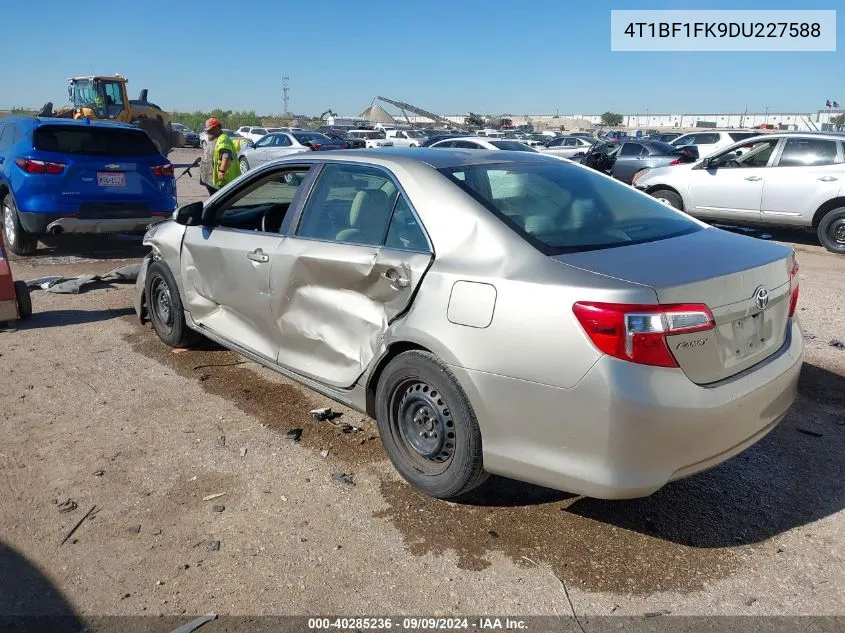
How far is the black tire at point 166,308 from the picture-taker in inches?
211

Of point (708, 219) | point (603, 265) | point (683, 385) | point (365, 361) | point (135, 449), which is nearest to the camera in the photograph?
point (683, 385)

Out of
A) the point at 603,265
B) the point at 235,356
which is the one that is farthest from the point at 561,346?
the point at 235,356

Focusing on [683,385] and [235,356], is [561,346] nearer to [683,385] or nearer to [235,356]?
[683,385]

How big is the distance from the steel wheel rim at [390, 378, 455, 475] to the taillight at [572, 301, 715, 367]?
84 cm

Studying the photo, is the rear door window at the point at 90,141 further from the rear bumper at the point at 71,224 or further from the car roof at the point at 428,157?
the car roof at the point at 428,157

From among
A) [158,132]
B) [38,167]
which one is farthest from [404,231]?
[158,132]

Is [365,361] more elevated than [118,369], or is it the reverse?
[365,361]

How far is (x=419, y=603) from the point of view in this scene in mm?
2756

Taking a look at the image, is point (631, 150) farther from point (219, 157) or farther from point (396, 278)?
point (396, 278)

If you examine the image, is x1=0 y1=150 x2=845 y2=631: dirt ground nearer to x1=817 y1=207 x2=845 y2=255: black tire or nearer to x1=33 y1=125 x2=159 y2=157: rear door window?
x1=33 y1=125 x2=159 y2=157: rear door window

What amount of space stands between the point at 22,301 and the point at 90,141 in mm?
3474

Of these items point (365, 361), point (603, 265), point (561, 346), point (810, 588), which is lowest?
point (810, 588)

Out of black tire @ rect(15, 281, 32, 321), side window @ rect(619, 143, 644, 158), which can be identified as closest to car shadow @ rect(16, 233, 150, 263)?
black tire @ rect(15, 281, 32, 321)

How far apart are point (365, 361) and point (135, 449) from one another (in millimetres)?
1406
